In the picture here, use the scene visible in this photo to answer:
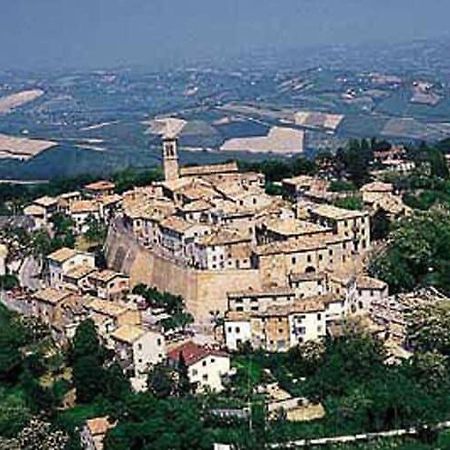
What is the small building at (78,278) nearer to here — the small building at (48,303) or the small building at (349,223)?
the small building at (48,303)

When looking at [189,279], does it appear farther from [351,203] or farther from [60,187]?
[60,187]

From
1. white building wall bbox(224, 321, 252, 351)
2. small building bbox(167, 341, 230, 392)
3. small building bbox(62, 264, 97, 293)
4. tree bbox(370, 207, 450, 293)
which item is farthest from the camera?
small building bbox(62, 264, 97, 293)

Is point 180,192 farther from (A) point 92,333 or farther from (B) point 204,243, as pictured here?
(A) point 92,333

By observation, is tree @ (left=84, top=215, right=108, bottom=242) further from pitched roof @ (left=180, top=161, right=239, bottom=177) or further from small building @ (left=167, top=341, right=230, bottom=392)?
small building @ (left=167, top=341, right=230, bottom=392)

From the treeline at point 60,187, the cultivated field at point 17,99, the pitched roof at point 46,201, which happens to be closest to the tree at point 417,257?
the treeline at point 60,187

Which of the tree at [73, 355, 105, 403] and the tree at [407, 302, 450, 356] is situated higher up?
the tree at [407, 302, 450, 356]

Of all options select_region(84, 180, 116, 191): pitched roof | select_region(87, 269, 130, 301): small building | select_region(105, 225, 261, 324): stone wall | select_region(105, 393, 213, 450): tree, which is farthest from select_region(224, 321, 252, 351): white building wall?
select_region(84, 180, 116, 191): pitched roof

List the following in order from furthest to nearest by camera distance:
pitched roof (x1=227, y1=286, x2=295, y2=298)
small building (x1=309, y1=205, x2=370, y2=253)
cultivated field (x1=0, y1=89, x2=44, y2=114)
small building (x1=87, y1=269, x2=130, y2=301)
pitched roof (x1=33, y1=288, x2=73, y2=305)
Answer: cultivated field (x1=0, y1=89, x2=44, y2=114)
small building (x1=309, y1=205, x2=370, y2=253)
small building (x1=87, y1=269, x2=130, y2=301)
pitched roof (x1=33, y1=288, x2=73, y2=305)
pitched roof (x1=227, y1=286, x2=295, y2=298)
